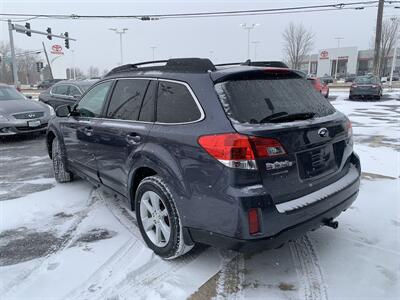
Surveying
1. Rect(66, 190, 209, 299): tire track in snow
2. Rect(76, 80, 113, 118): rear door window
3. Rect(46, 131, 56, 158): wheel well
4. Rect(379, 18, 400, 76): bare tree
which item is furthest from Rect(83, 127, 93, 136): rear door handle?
Rect(379, 18, 400, 76): bare tree

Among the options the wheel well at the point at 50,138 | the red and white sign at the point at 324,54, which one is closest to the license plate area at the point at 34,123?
the wheel well at the point at 50,138

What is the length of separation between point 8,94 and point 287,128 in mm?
9823

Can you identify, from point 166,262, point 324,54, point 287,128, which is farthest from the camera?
point 324,54

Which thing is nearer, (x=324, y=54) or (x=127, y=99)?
(x=127, y=99)

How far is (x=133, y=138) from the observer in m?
3.49

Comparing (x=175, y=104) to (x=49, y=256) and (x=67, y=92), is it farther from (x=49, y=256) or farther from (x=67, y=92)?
(x=67, y=92)

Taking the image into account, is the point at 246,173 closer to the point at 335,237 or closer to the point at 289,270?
the point at 289,270

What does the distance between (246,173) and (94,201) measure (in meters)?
2.96

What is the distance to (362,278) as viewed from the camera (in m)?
3.02

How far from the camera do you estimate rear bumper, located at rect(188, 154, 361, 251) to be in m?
2.60

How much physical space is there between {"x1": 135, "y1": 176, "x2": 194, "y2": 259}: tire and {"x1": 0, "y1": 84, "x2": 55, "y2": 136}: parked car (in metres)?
6.79

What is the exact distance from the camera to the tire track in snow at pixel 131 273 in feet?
9.50

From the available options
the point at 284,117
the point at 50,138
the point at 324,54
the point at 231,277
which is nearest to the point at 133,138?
the point at 284,117

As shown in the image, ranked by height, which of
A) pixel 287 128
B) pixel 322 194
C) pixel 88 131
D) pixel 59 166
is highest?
pixel 287 128
